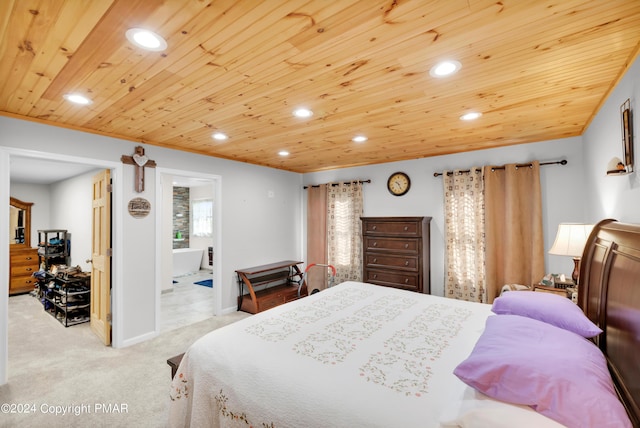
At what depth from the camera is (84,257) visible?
16.6ft

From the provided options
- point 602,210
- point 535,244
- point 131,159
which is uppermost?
point 131,159

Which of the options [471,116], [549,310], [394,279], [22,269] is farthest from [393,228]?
[22,269]

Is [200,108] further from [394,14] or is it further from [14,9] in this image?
[394,14]

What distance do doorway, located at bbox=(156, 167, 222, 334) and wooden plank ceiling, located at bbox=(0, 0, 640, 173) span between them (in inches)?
56.3

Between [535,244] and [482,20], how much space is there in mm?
3159

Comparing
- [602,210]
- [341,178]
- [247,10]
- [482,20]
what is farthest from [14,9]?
[341,178]

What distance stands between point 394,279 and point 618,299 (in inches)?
112

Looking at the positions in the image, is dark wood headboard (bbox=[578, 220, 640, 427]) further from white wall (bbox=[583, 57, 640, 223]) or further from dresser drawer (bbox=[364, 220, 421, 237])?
dresser drawer (bbox=[364, 220, 421, 237])

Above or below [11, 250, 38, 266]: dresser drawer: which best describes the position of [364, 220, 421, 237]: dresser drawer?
above

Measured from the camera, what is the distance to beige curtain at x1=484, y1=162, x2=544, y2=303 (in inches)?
139

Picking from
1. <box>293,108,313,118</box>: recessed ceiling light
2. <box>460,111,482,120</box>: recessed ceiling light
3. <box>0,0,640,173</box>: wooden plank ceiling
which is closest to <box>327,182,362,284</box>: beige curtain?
<box>0,0,640,173</box>: wooden plank ceiling

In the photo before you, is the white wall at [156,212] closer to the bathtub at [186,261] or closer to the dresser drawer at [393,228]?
the dresser drawer at [393,228]

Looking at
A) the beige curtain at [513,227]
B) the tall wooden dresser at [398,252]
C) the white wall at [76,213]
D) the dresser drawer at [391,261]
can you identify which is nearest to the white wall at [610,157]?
the beige curtain at [513,227]

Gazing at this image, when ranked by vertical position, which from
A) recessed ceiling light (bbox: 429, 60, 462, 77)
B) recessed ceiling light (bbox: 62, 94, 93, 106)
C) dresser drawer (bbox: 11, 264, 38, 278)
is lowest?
dresser drawer (bbox: 11, 264, 38, 278)
